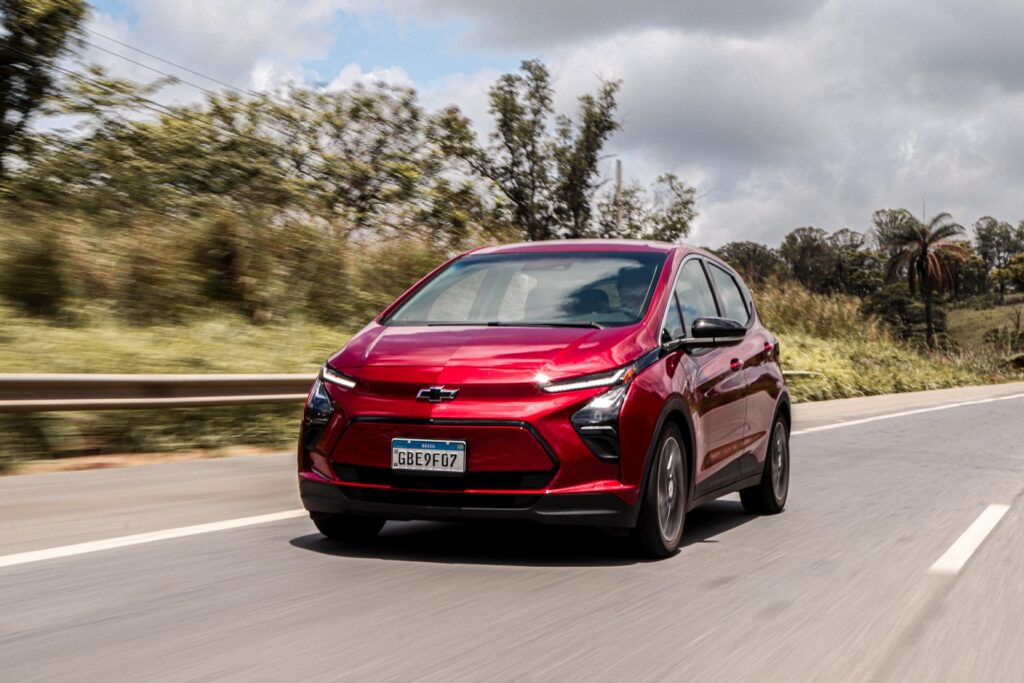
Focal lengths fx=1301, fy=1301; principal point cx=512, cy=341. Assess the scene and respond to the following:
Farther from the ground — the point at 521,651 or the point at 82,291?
the point at 82,291

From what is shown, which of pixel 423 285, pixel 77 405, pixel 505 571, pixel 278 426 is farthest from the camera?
pixel 278 426

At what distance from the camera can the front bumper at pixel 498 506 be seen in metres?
5.87

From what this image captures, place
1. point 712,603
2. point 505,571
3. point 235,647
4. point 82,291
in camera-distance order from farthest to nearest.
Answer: point 82,291 < point 505,571 < point 712,603 < point 235,647

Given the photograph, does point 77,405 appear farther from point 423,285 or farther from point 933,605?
point 933,605

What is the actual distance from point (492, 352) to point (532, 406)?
0.40 metres

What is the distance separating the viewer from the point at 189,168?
19.1 m

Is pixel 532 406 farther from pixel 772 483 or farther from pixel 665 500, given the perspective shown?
pixel 772 483

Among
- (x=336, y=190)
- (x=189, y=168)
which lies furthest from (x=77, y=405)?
(x=336, y=190)

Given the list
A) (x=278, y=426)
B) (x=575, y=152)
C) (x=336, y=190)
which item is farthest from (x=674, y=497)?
(x=575, y=152)

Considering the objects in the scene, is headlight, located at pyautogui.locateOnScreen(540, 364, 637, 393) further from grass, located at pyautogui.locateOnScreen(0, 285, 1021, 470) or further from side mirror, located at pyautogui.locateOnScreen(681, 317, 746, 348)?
grass, located at pyautogui.locateOnScreen(0, 285, 1021, 470)

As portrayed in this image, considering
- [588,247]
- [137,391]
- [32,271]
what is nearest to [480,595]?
[588,247]

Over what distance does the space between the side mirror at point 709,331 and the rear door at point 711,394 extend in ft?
0.19

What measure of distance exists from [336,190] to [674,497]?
1772 centimetres

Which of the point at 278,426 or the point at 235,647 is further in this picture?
the point at 278,426
